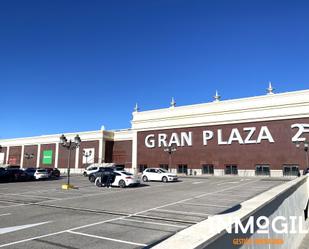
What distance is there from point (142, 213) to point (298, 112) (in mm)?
40979

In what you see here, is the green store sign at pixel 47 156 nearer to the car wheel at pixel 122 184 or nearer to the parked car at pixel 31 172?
the parked car at pixel 31 172

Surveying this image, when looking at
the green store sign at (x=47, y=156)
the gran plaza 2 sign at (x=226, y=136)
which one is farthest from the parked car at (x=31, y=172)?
the green store sign at (x=47, y=156)

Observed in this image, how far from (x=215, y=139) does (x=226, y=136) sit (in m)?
2.06

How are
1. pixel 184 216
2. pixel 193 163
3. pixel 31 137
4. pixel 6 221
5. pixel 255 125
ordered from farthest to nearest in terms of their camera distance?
pixel 31 137 < pixel 193 163 < pixel 255 125 < pixel 184 216 < pixel 6 221

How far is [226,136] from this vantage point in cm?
5194

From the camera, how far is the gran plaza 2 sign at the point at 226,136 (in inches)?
1800

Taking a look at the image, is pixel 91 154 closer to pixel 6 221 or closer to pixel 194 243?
pixel 6 221

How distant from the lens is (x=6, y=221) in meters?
10.6

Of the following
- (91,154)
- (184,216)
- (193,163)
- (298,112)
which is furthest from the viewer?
(91,154)

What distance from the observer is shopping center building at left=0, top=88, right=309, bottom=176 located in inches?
1820

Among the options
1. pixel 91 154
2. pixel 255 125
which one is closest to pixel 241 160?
pixel 255 125

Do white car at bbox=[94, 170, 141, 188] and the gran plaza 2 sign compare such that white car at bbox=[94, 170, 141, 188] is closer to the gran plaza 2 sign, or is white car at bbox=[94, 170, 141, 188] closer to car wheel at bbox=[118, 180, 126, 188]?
car wheel at bbox=[118, 180, 126, 188]

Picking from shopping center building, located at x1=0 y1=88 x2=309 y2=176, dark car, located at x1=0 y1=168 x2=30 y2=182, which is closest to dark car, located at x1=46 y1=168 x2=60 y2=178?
dark car, located at x1=0 y1=168 x2=30 y2=182

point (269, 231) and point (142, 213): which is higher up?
point (269, 231)
